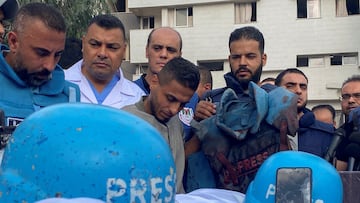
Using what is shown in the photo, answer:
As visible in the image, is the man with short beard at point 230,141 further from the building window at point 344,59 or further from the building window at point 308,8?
the building window at point 308,8

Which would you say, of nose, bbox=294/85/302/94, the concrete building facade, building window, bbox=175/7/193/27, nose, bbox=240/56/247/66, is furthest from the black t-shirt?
building window, bbox=175/7/193/27

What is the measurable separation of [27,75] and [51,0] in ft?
35.0

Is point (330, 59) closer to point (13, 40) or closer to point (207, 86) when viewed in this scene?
point (207, 86)

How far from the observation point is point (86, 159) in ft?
4.08

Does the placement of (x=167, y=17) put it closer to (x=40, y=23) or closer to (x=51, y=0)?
(x=51, y=0)

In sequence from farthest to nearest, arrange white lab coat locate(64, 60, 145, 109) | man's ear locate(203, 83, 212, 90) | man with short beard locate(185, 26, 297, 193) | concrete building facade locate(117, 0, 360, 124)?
concrete building facade locate(117, 0, 360, 124) → man's ear locate(203, 83, 212, 90) → white lab coat locate(64, 60, 145, 109) → man with short beard locate(185, 26, 297, 193)

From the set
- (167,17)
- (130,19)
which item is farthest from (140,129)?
(130,19)

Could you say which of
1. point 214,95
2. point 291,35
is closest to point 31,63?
point 214,95

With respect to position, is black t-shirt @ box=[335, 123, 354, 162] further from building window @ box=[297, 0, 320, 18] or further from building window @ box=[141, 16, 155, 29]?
building window @ box=[141, 16, 155, 29]

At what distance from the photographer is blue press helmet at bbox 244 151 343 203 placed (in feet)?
Answer: 5.06

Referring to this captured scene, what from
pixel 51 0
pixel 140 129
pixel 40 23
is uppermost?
pixel 51 0

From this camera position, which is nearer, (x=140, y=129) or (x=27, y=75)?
(x=140, y=129)

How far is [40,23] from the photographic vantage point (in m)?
2.39

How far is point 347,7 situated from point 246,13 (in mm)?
3195
